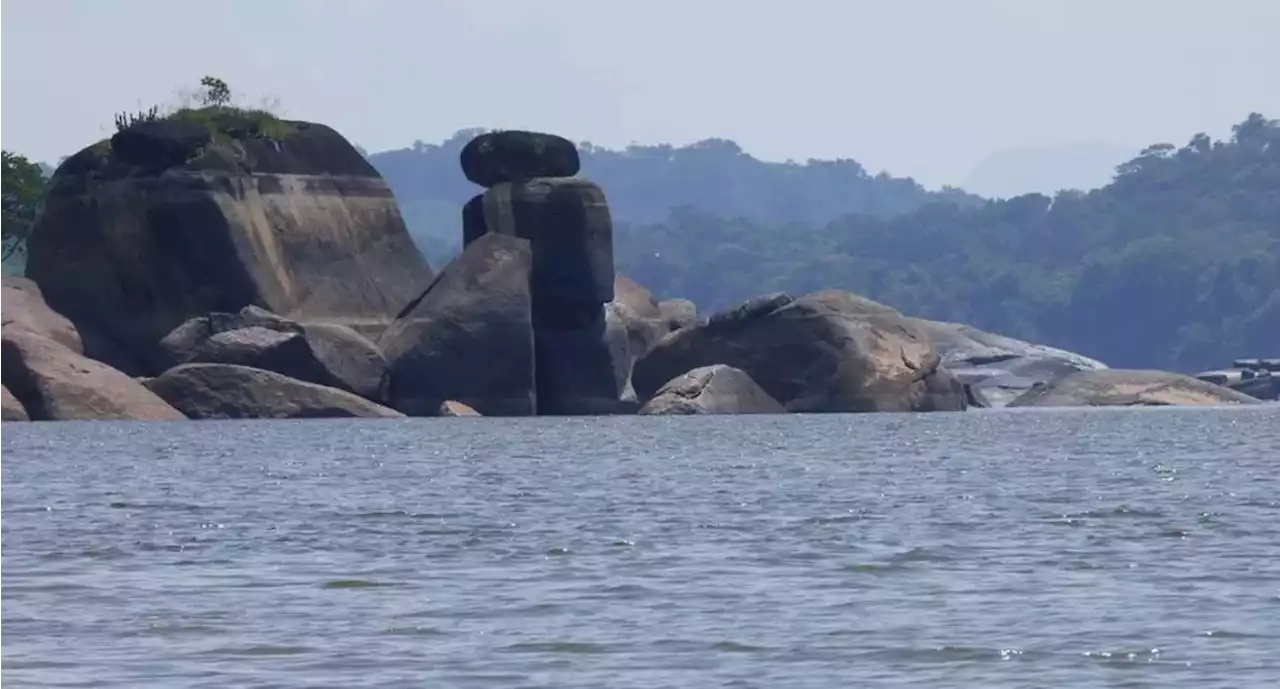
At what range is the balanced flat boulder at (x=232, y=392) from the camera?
193 ft

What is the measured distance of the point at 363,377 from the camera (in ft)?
202

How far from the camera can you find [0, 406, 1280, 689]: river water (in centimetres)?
1748

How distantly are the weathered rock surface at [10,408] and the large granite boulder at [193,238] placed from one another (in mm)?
7101

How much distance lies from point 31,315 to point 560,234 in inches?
528

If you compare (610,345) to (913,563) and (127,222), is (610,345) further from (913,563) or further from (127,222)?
(913,563)

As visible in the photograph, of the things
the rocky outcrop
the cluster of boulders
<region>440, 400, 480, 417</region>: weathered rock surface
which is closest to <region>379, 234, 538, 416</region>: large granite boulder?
the cluster of boulders

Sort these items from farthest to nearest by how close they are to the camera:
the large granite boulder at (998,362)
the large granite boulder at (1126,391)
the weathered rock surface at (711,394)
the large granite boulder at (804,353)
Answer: the large granite boulder at (998,362)
the large granite boulder at (1126,391)
the large granite boulder at (804,353)
the weathered rock surface at (711,394)

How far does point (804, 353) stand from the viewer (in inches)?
2549

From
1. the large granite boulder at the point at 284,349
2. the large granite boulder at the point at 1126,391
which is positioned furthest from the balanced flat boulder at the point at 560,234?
the large granite boulder at the point at 1126,391

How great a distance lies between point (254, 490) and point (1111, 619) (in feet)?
55.8

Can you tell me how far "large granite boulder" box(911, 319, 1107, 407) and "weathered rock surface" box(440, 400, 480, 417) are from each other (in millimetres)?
34640

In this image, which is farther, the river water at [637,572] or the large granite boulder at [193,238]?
the large granite boulder at [193,238]

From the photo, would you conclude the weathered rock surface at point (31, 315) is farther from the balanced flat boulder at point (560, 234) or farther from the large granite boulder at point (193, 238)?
the balanced flat boulder at point (560, 234)

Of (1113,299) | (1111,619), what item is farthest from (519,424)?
(1113,299)
